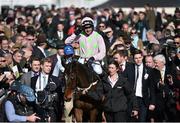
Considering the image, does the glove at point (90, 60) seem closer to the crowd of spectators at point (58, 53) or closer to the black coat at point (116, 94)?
the crowd of spectators at point (58, 53)

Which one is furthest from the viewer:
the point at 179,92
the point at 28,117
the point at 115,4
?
the point at 115,4

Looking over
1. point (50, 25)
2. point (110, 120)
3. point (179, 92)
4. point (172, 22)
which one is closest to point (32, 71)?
point (110, 120)

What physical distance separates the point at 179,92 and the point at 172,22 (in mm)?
13579

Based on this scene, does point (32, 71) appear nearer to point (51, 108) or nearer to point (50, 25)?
point (51, 108)

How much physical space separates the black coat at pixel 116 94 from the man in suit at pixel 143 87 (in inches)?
38.4

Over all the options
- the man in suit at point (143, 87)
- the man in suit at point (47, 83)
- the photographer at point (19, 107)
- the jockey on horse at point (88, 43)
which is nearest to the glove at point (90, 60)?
the jockey on horse at point (88, 43)

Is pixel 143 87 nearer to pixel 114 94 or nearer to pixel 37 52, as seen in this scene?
pixel 114 94

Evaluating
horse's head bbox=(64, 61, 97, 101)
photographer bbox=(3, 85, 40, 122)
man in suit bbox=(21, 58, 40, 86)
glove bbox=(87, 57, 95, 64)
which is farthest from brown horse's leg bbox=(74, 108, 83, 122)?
photographer bbox=(3, 85, 40, 122)

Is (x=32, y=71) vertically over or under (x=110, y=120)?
over

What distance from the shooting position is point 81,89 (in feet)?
39.6

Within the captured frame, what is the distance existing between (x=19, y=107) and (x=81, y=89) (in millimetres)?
1904

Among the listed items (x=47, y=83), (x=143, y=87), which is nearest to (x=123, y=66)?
(x=143, y=87)

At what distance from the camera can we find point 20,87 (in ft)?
34.8

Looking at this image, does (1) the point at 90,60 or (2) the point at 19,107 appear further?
(1) the point at 90,60
